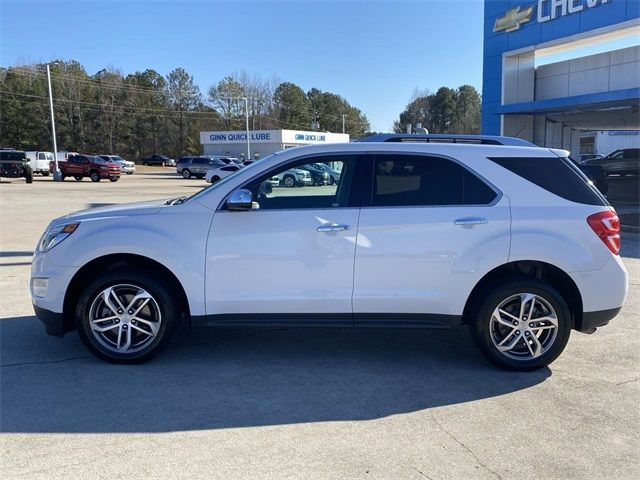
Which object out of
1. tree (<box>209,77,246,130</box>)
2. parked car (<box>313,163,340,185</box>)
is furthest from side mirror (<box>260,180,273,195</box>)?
tree (<box>209,77,246,130</box>)

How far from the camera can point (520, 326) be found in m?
4.55

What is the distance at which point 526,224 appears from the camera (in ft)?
14.7

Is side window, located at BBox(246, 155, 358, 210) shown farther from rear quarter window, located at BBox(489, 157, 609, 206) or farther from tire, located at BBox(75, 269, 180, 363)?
rear quarter window, located at BBox(489, 157, 609, 206)

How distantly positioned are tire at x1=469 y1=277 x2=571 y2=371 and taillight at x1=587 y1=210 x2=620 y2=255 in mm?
582

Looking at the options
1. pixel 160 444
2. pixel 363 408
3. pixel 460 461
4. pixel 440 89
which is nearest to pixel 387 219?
pixel 363 408

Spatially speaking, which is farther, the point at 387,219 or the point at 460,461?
the point at 387,219

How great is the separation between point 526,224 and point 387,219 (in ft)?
3.73

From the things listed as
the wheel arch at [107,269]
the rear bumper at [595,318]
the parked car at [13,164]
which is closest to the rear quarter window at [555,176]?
the rear bumper at [595,318]

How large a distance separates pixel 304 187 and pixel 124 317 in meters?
1.86

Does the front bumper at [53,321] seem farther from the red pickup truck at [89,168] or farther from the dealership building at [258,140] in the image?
the dealership building at [258,140]

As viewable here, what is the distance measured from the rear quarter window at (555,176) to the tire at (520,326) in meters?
0.79

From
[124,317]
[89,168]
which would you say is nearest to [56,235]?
[124,317]

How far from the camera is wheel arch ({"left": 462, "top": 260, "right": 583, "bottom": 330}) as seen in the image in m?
4.55

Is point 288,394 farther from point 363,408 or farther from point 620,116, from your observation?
point 620,116
